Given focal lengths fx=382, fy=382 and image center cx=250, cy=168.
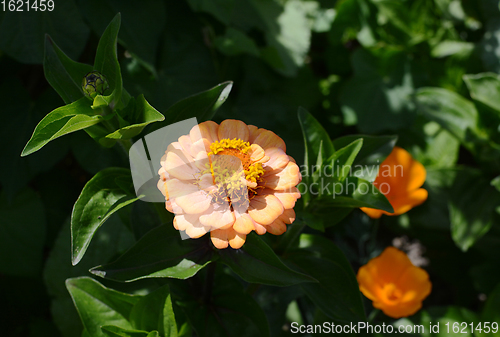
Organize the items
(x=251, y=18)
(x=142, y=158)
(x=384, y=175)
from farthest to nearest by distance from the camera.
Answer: (x=251, y=18) < (x=384, y=175) < (x=142, y=158)

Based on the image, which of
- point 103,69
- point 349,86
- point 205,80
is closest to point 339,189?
point 103,69

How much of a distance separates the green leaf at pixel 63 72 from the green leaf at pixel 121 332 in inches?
16.5

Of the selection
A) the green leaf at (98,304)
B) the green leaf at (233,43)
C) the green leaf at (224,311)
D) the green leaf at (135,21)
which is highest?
the green leaf at (135,21)

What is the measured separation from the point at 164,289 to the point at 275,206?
29 centimetres

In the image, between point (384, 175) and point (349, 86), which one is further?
point (349, 86)

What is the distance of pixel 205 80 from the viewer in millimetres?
1205

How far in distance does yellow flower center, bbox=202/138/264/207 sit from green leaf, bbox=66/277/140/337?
0.35 metres

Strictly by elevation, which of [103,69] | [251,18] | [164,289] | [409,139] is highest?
[103,69]

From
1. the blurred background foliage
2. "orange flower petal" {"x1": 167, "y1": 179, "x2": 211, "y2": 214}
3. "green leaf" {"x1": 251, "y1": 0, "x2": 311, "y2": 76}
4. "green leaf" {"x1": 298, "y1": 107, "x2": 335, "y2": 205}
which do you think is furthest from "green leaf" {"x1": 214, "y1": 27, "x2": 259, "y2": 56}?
"orange flower petal" {"x1": 167, "y1": 179, "x2": 211, "y2": 214}

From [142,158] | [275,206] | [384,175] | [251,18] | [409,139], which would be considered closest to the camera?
[275,206]

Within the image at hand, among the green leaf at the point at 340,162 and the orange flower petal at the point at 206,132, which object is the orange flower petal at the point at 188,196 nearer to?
the orange flower petal at the point at 206,132

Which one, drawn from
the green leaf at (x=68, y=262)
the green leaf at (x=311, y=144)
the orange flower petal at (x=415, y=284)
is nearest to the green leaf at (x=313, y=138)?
the green leaf at (x=311, y=144)

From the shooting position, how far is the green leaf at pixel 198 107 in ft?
2.28

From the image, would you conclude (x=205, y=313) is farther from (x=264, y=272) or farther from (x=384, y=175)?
(x=384, y=175)
